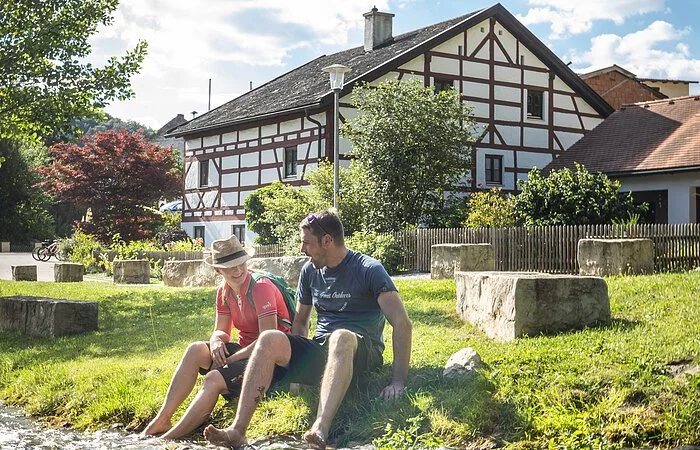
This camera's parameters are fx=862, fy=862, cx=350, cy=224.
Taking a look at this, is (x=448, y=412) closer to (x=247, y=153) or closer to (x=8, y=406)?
(x=8, y=406)

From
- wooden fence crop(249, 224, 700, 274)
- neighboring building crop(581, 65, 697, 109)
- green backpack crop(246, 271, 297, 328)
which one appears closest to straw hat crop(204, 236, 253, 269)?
green backpack crop(246, 271, 297, 328)

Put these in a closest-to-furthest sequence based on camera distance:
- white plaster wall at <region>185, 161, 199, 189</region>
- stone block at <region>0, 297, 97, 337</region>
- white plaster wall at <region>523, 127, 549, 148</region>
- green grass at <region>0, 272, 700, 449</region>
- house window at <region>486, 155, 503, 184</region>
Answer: green grass at <region>0, 272, 700, 449</region> → stone block at <region>0, 297, 97, 337</region> → house window at <region>486, 155, 503, 184</region> → white plaster wall at <region>523, 127, 549, 148</region> → white plaster wall at <region>185, 161, 199, 189</region>

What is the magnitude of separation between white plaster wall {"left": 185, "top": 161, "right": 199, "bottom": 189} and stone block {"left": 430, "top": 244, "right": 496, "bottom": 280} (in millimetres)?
22932

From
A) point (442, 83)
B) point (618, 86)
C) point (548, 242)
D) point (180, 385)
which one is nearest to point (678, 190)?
point (442, 83)

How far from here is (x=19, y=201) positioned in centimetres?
5038

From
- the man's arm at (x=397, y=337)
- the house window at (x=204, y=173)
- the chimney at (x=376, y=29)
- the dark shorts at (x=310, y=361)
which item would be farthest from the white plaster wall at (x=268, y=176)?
the man's arm at (x=397, y=337)

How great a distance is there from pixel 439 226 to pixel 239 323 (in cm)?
1715

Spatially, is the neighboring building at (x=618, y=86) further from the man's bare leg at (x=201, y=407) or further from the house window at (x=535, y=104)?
the man's bare leg at (x=201, y=407)

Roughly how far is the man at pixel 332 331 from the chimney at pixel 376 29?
2837 centimetres

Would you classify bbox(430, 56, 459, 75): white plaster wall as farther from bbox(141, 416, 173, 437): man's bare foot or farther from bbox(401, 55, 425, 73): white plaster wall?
bbox(141, 416, 173, 437): man's bare foot

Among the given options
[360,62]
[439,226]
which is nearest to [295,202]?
[439,226]

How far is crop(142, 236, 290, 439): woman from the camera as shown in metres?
6.29

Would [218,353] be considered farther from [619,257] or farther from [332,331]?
[619,257]

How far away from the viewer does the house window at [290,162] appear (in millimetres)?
31250
